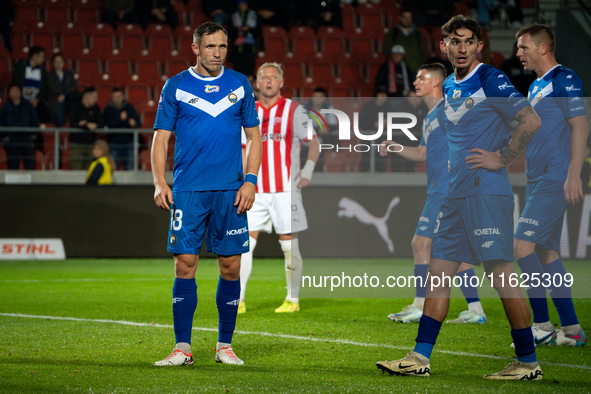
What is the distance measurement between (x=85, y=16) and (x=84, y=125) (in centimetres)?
556

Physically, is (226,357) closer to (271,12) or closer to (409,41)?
(409,41)

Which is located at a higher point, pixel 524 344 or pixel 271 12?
pixel 271 12

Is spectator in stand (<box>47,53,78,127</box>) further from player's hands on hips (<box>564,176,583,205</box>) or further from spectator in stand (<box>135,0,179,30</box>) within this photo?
player's hands on hips (<box>564,176,583,205</box>)

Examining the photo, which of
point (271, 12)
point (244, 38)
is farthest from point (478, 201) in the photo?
point (271, 12)

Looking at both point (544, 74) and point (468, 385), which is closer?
point (468, 385)

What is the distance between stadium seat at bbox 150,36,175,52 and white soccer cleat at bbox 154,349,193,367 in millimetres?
12343

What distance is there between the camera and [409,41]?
45.6 ft

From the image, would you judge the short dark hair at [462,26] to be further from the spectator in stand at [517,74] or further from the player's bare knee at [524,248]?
the spectator in stand at [517,74]

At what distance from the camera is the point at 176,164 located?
13.9 feet

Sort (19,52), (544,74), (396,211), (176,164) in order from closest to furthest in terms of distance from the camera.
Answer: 1. (176,164)
2. (544,74)
3. (396,211)
4. (19,52)

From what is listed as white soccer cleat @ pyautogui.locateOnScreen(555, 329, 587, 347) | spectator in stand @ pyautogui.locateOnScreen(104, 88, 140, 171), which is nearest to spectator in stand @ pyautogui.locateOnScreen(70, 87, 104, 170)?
spectator in stand @ pyautogui.locateOnScreen(104, 88, 140, 171)

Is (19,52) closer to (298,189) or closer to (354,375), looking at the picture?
(298,189)

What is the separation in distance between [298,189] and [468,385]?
10.5 ft

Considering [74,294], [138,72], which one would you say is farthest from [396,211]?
[138,72]
